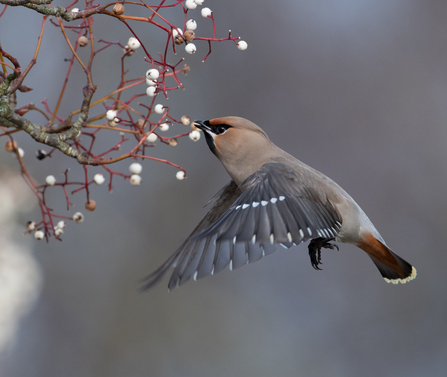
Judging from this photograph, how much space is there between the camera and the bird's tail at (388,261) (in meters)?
1.78

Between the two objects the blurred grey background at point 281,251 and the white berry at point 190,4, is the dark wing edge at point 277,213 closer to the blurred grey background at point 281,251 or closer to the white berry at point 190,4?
the white berry at point 190,4

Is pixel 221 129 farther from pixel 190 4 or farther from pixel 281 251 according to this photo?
pixel 281 251

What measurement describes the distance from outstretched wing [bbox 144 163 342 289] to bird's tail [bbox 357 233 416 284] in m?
0.19

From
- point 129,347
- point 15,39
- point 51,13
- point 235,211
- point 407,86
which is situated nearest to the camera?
point 51,13

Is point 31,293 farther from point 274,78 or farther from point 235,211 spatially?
point 274,78

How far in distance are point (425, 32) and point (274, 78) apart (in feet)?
3.52

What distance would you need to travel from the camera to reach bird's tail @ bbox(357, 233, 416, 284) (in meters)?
1.78

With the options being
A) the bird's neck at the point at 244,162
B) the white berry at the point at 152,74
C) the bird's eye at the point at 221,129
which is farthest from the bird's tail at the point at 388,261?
the white berry at the point at 152,74

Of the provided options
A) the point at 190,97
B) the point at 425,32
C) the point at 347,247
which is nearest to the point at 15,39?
the point at 190,97

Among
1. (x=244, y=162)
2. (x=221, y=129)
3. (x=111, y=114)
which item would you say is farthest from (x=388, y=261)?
(x=111, y=114)

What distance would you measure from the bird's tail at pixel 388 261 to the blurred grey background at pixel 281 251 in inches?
48.2

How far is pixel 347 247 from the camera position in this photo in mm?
3250

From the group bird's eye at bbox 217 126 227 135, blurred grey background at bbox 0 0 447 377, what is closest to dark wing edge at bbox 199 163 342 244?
bird's eye at bbox 217 126 227 135

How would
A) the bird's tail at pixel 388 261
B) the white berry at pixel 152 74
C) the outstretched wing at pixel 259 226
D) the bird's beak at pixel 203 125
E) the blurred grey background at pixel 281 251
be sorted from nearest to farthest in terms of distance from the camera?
the white berry at pixel 152 74
the outstretched wing at pixel 259 226
the bird's beak at pixel 203 125
the bird's tail at pixel 388 261
the blurred grey background at pixel 281 251
